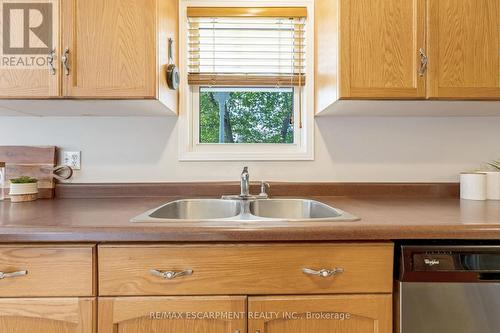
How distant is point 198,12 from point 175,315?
1.44 m

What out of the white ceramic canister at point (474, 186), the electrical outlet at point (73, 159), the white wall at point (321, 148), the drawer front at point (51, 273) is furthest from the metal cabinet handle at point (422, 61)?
the electrical outlet at point (73, 159)

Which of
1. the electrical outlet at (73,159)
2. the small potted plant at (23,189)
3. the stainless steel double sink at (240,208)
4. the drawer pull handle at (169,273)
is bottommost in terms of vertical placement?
the drawer pull handle at (169,273)

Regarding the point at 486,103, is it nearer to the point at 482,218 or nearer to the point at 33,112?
the point at 482,218

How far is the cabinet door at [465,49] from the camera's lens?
124 centimetres

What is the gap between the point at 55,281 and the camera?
91 cm

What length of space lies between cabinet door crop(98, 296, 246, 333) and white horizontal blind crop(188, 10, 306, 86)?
3.69ft

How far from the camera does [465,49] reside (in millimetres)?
1240

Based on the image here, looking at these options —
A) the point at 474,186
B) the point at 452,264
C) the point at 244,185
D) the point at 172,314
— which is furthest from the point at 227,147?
the point at 474,186

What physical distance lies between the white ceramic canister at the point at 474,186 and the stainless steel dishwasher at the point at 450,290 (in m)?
0.70

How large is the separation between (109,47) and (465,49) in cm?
140

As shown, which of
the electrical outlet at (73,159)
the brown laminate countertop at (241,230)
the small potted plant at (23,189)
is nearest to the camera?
the brown laminate countertop at (241,230)

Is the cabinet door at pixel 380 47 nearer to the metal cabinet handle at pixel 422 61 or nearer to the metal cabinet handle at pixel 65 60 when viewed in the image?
the metal cabinet handle at pixel 422 61

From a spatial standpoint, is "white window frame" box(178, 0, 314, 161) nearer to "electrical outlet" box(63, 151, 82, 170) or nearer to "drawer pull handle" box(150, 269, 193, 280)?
"electrical outlet" box(63, 151, 82, 170)

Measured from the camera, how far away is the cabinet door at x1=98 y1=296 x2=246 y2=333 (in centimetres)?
91
